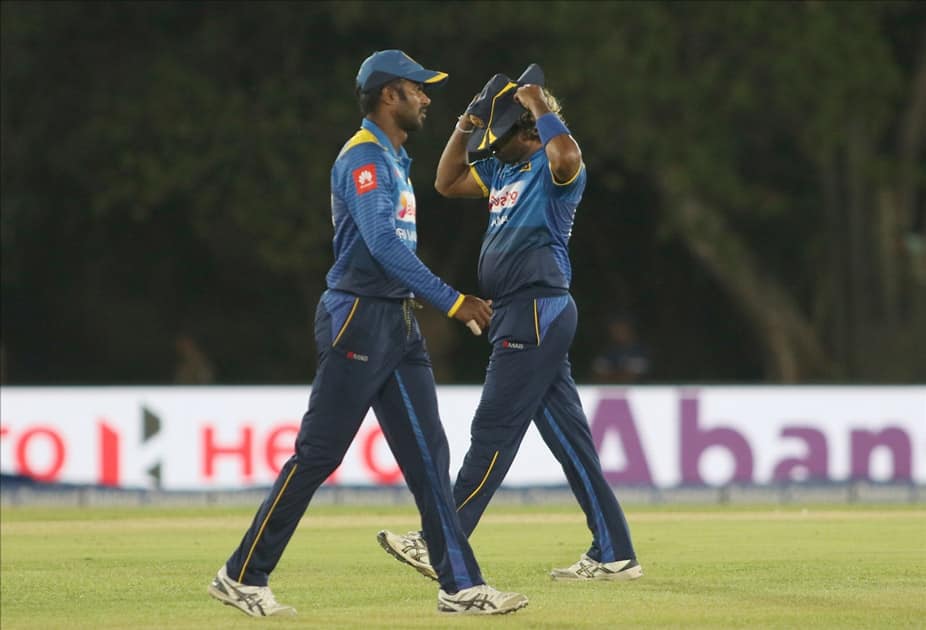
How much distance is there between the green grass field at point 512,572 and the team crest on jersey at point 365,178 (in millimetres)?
1758

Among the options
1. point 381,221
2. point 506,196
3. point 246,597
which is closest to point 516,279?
point 506,196

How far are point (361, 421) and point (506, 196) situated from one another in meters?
1.56

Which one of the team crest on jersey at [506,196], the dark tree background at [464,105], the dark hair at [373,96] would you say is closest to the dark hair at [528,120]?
the team crest on jersey at [506,196]

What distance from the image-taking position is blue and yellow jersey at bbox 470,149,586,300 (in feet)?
28.9

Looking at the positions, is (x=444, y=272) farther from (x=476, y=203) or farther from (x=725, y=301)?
(x=725, y=301)

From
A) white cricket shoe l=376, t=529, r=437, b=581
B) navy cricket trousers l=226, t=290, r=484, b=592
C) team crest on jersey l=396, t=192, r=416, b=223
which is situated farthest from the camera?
white cricket shoe l=376, t=529, r=437, b=581

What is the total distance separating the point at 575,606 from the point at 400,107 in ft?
7.47

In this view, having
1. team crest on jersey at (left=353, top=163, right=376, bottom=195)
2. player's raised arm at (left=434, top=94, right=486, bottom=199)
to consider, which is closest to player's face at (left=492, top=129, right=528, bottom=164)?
player's raised arm at (left=434, top=94, right=486, bottom=199)

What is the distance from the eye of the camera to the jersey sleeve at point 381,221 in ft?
25.5

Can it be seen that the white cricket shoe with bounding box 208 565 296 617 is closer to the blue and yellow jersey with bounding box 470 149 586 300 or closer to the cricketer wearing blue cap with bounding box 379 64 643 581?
the cricketer wearing blue cap with bounding box 379 64 643 581

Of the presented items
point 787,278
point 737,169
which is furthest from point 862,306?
point 787,278

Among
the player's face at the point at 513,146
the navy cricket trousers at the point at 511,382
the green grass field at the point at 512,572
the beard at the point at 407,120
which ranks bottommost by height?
the green grass field at the point at 512,572

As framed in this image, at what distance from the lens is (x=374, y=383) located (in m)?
7.85

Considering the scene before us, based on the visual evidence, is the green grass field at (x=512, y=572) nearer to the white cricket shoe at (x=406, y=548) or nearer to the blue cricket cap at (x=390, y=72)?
the white cricket shoe at (x=406, y=548)
